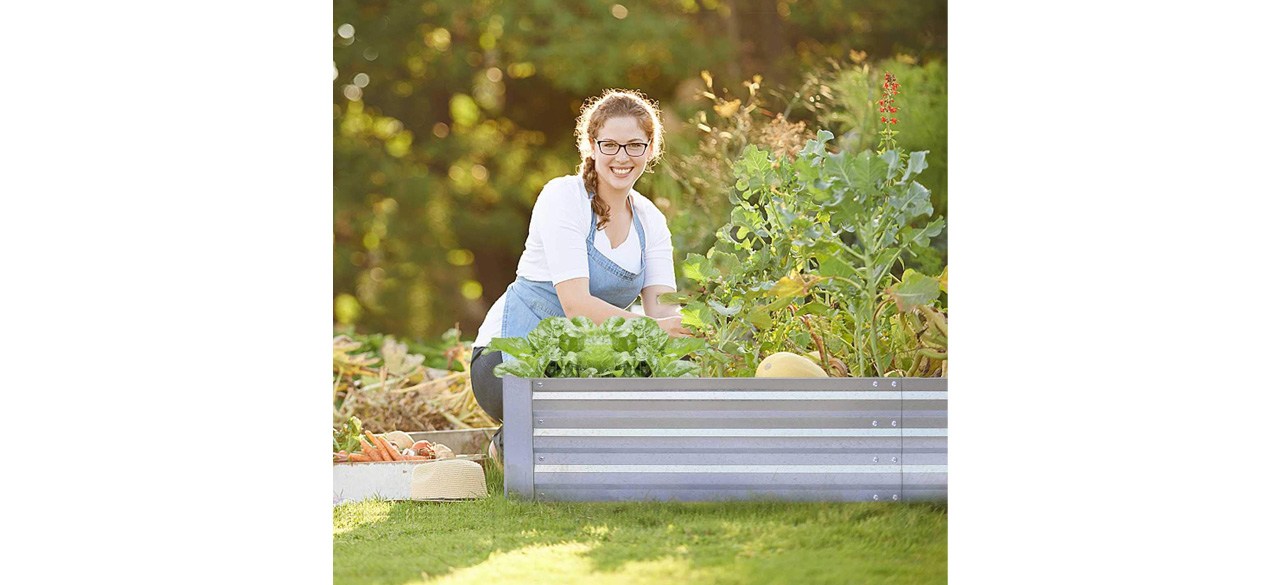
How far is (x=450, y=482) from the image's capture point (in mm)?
2789

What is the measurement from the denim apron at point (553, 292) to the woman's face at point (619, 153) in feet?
0.52

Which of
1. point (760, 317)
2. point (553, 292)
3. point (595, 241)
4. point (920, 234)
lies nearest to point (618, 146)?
point (595, 241)

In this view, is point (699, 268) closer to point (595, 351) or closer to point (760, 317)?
point (760, 317)

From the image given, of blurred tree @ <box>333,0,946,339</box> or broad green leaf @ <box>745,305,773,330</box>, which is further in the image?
blurred tree @ <box>333,0,946,339</box>

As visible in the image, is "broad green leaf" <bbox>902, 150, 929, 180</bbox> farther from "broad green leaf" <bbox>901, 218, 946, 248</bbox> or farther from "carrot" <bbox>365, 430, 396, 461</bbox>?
"carrot" <bbox>365, 430, 396, 461</bbox>

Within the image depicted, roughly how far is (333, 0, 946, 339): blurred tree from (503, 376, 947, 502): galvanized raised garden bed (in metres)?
6.08

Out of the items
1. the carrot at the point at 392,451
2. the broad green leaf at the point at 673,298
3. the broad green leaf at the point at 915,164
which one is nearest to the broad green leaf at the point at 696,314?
the broad green leaf at the point at 673,298

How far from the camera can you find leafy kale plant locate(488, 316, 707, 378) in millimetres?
2627

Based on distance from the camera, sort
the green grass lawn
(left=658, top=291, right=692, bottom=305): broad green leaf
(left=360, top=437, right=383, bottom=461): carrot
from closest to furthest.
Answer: the green grass lawn < (left=658, top=291, right=692, bottom=305): broad green leaf < (left=360, top=437, right=383, bottom=461): carrot

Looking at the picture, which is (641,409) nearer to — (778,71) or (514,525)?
(514,525)

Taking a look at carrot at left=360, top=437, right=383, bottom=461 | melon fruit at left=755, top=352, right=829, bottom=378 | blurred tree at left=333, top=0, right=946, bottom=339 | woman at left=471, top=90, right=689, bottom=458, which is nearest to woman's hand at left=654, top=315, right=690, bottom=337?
woman at left=471, top=90, right=689, bottom=458

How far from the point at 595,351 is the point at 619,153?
90 cm

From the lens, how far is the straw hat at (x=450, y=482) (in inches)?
109

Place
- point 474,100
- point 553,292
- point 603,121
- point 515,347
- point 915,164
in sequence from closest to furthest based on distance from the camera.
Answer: point 915,164 → point 515,347 → point 603,121 → point 553,292 → point 474,100
